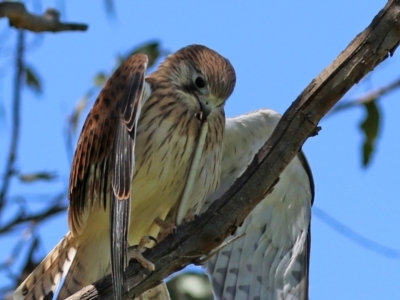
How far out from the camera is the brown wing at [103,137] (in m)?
4.04

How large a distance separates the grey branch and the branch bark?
1177 mm

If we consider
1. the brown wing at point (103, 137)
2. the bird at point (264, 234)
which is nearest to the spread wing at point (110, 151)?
the brown wing at point (103, 137)

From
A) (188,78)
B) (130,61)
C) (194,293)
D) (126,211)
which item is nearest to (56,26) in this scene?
(130,61)

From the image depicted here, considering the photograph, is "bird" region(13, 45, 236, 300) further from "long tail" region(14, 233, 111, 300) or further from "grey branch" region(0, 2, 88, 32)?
"grey branch" region(0, 2, 88, 32)

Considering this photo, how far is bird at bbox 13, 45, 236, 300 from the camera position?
13.7ft

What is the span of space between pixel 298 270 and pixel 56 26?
176 centimetres

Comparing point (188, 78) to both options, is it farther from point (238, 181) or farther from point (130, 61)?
point (238, 181)

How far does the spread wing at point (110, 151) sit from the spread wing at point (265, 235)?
32.7 inches

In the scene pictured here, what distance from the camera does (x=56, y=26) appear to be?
4293 millimetres

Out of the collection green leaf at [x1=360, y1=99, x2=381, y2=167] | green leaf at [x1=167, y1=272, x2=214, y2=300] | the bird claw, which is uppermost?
green leaf at [x1=360, y1=99, x2=381, y2=167]

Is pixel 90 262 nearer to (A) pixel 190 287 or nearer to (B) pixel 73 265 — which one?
(B) pixel 73 265

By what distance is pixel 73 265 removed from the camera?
14.9 feet

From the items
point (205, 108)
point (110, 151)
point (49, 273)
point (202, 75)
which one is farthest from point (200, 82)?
point (49, 273)

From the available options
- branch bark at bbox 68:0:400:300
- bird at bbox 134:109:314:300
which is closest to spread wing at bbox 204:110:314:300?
bird at bbox 134:109:314:300
